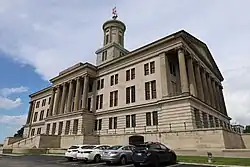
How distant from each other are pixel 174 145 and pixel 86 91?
24114 millimetres

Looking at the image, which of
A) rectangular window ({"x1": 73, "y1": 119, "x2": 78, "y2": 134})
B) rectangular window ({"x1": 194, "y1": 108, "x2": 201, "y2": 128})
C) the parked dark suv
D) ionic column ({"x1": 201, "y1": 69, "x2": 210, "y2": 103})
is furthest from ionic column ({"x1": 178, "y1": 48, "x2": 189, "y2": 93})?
rectangular window ({"x1": 73, "y1": 119, "x2": 78, "y2": 134})

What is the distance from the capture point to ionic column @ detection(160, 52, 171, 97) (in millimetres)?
32688

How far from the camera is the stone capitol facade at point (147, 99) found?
1113 inches

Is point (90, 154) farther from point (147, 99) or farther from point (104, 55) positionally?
point (104, 55)

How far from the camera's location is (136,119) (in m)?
35.4

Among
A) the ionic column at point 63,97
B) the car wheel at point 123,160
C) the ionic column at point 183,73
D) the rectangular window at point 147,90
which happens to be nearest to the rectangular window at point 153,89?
the rectangular window at point 147,90

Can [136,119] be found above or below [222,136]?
above

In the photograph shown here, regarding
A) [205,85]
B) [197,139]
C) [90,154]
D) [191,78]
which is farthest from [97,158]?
[205,85]

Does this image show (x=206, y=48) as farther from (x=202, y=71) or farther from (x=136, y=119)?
(x=136, y=119)

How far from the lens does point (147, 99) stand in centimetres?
3550

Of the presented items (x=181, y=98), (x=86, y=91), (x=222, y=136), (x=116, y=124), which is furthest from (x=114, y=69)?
(x=222, y=136)

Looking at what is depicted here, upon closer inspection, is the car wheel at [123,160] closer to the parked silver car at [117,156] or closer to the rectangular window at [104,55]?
the parked silver car at [117,156]

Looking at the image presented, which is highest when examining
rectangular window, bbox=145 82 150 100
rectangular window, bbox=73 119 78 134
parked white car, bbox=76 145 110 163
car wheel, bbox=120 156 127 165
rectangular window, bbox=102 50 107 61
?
rectangular window, bbox=102 50 107 61

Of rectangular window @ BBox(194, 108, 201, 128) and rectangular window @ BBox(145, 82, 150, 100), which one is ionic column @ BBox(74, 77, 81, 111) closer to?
rectangular window @ BBox(145, 82, 150, 100)
